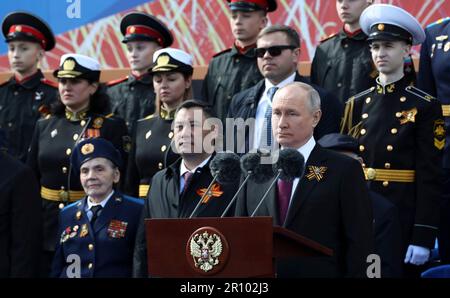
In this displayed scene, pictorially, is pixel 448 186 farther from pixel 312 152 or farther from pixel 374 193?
pixel 312 152

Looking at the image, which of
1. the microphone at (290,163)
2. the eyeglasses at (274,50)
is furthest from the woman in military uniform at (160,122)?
the microphone at (290,163)

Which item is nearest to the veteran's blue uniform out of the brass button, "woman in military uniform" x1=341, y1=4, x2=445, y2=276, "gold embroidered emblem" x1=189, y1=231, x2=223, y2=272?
"woman in military uniform" x1=341, y1=4, x2=445, y2=276

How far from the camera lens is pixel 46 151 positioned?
8219 mm

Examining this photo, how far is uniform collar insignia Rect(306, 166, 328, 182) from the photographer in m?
5.48

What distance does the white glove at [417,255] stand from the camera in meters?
6.88

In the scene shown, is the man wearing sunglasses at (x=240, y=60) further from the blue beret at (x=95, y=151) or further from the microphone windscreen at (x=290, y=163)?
the microphone windscreen at (x=290, y=163)

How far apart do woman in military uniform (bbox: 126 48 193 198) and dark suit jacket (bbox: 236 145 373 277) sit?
2.39m

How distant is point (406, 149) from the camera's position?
23.4ft

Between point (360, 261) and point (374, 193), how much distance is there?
5.05 feet

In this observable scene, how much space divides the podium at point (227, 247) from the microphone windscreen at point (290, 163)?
340 millimetres

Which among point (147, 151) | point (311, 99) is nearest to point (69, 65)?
point (147, 151)

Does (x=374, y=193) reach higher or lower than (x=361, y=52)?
lower
